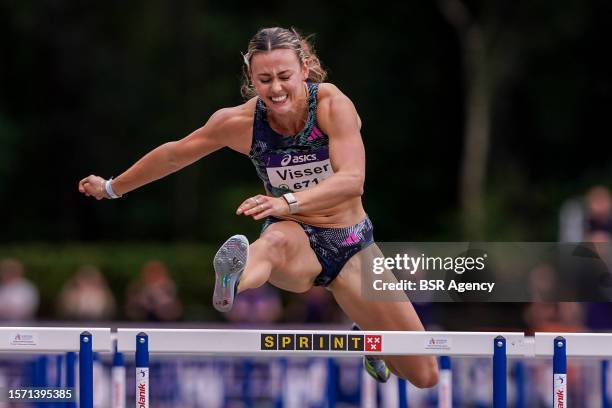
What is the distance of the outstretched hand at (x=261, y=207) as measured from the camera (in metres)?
5.39

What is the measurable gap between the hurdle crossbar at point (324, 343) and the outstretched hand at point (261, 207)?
1.91 ft

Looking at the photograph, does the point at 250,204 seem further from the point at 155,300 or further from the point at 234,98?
the point at 234,98

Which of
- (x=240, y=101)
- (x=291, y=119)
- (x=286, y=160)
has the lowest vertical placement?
(x=286, y=160)

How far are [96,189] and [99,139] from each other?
1781cm

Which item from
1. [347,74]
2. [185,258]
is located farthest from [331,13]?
[185,258]

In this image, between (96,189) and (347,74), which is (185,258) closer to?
(347,74)

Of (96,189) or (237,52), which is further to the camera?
(237,52)

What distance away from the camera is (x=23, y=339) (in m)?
5.90

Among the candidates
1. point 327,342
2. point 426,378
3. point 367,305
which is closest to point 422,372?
point 426,378

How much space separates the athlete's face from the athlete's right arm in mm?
292

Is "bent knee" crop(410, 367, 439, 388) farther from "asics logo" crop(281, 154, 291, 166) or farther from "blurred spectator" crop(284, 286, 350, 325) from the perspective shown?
"blurred spectator" crop(284, 286, 350, 325)

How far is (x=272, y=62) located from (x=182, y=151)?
658mm

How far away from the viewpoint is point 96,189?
259 inches

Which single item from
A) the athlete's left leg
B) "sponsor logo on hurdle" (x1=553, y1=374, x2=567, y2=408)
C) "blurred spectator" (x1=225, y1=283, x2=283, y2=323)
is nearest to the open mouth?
the athlete's left leg
